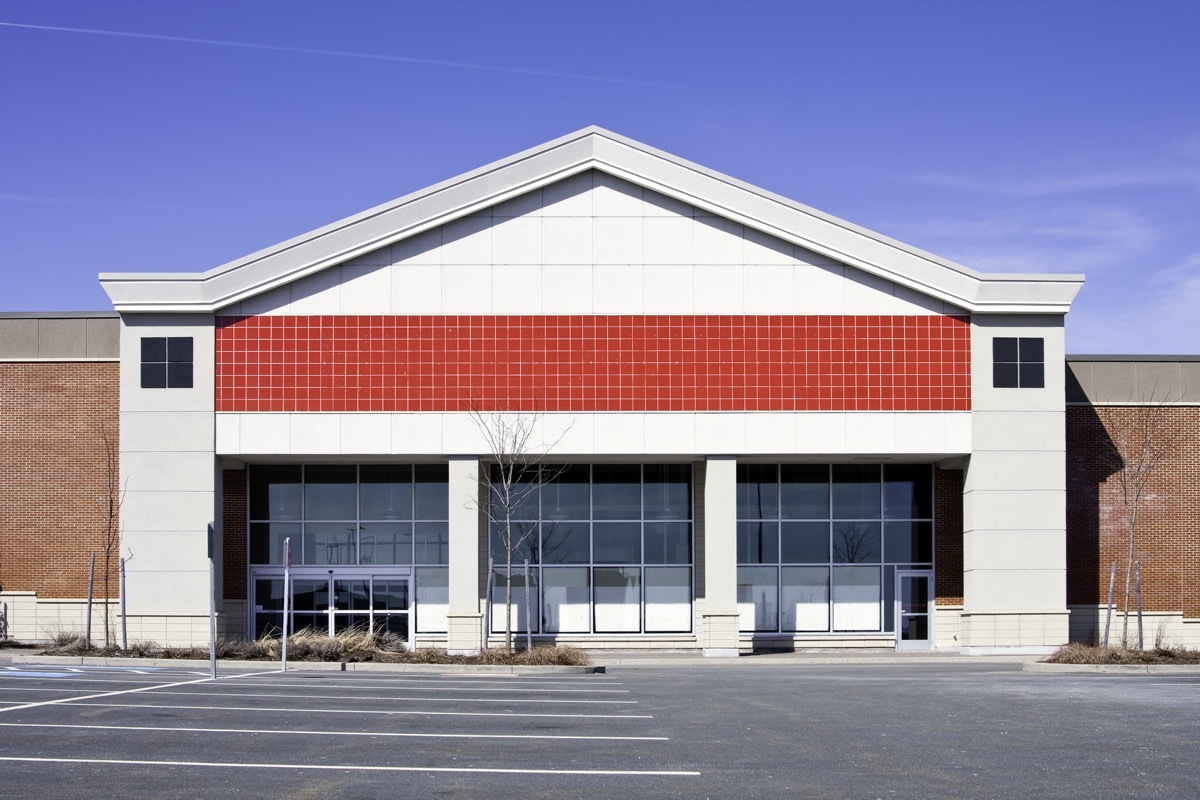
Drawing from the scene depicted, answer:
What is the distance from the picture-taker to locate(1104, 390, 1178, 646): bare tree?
124ft

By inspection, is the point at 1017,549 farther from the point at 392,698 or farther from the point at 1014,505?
the point at 392,698

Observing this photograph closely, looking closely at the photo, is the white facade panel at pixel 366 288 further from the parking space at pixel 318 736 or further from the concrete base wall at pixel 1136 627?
the concrete base wall at pixel 1136 627

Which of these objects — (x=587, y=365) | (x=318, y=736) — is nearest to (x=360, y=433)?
(x=587, y=365)

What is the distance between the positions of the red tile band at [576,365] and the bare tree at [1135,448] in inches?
205

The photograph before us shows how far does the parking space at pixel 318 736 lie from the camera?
13086 mm

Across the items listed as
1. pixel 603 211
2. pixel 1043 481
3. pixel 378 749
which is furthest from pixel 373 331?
pixel 378 749

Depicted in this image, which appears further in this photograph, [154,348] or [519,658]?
[154,348]

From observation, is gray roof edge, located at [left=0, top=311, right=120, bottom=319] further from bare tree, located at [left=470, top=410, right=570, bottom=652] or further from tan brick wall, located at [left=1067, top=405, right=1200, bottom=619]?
tan brick wall, located at [left=1067, top=405, right=1200, bottom=619]

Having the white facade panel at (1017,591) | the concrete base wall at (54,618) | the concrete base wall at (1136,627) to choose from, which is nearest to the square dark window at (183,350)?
the concrete base wall at (54,618)

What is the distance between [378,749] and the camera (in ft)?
49.2

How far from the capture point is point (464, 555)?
35.8 metres

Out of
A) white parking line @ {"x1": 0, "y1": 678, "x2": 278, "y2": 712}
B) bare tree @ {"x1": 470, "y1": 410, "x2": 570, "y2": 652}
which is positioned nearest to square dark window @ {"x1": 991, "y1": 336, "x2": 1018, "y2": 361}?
bare tree @ {"x1": 470, "y1": 410, "x2": 570, "y2": 652}

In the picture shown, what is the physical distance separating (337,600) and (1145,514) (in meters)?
21.9

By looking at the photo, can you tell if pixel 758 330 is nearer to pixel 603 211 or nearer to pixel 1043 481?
pixel 603 211
